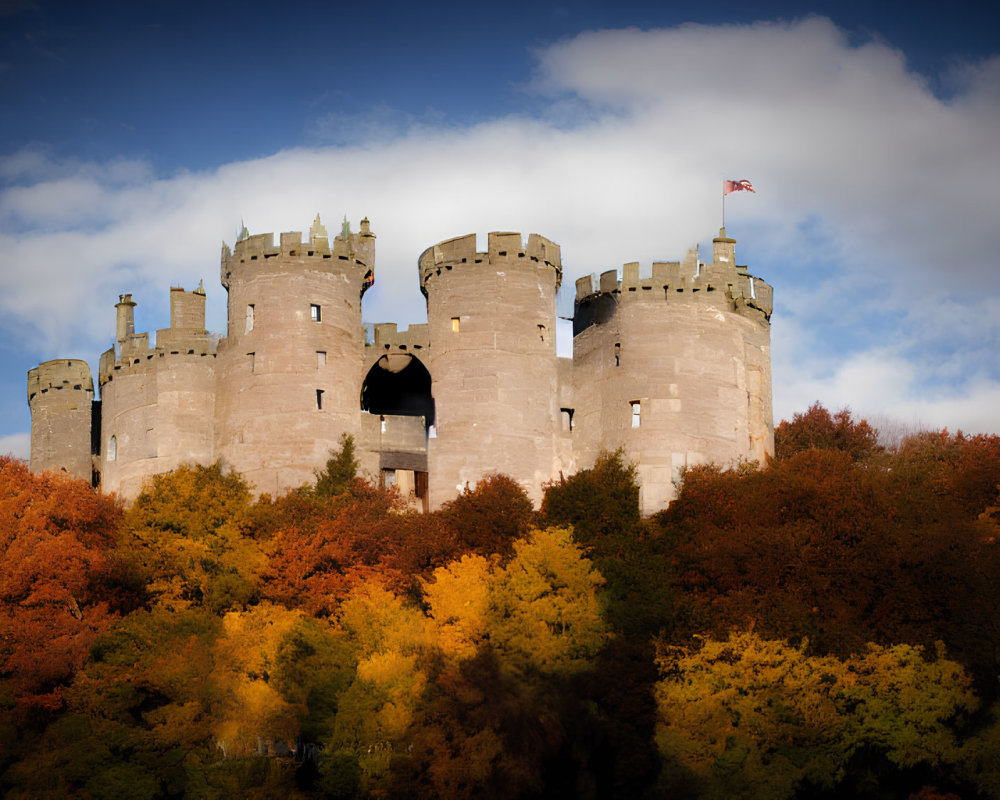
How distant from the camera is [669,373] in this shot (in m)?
70.3

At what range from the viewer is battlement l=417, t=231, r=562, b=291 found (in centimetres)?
7212

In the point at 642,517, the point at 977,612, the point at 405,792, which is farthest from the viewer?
the point at 642,517

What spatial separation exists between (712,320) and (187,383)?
2467 centimetres

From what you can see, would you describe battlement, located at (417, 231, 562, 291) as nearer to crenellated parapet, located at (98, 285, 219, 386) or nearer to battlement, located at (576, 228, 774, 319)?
battlement, located at (576, 228, 774, 319)

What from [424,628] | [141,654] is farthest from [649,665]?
[141,654]

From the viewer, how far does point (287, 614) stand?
196 ft

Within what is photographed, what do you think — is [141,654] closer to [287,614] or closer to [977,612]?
[287,614]

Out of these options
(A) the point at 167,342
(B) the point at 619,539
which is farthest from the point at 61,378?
(B) the point at 619,539

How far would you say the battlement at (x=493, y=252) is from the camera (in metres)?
72.1

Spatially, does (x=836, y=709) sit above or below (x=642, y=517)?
below

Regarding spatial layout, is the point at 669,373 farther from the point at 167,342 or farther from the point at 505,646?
the point at 167,342

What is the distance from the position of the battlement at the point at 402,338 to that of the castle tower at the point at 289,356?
100 cm

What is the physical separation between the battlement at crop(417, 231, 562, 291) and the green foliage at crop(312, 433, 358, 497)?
30.8ft

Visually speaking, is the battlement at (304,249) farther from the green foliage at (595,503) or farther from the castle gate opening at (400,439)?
the green foliage at (595,503)
